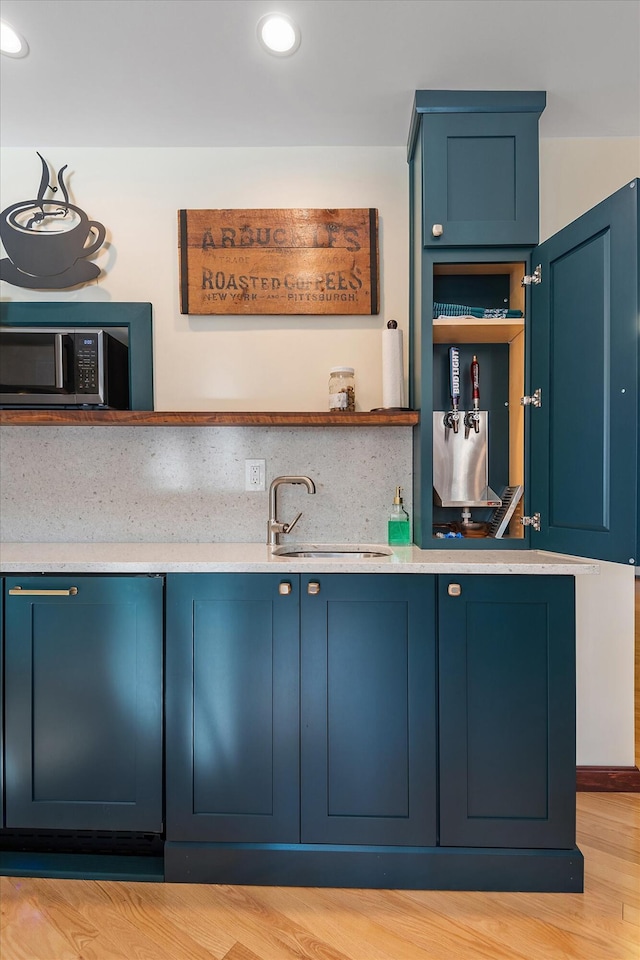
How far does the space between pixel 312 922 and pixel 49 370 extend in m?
1.91

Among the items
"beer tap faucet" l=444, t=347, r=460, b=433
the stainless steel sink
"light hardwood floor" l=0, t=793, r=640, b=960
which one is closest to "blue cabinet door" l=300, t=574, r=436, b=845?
"light hardwood floor" l=0, t=793, r=640, b=960

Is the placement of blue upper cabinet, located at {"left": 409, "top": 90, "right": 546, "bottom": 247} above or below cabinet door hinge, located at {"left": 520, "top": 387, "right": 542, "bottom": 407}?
above

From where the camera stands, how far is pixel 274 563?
5.39 ft

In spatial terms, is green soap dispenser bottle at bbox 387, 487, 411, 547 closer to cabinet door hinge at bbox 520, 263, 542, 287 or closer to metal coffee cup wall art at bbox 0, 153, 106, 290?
cabinet door hinge at bbox 520, 263, 542, 287

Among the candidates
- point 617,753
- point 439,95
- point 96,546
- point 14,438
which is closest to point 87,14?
point 439,95

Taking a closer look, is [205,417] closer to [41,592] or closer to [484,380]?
[41,592]

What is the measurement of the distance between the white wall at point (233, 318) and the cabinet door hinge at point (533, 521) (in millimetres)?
474

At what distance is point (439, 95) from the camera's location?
188 cm

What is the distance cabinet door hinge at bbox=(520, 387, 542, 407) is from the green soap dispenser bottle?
56cm

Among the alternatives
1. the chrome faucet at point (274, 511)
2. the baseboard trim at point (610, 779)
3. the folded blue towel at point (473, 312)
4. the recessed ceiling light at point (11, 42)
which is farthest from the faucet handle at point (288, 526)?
the recessed ceiling light at point (11, 42)

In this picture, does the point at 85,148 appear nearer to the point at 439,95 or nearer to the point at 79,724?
the point at 439,95

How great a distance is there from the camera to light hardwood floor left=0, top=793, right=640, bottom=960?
4.59 feet

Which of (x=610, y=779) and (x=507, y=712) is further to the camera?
(x=610, y=779)

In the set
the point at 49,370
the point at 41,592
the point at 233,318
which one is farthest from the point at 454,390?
the point at 41,592
